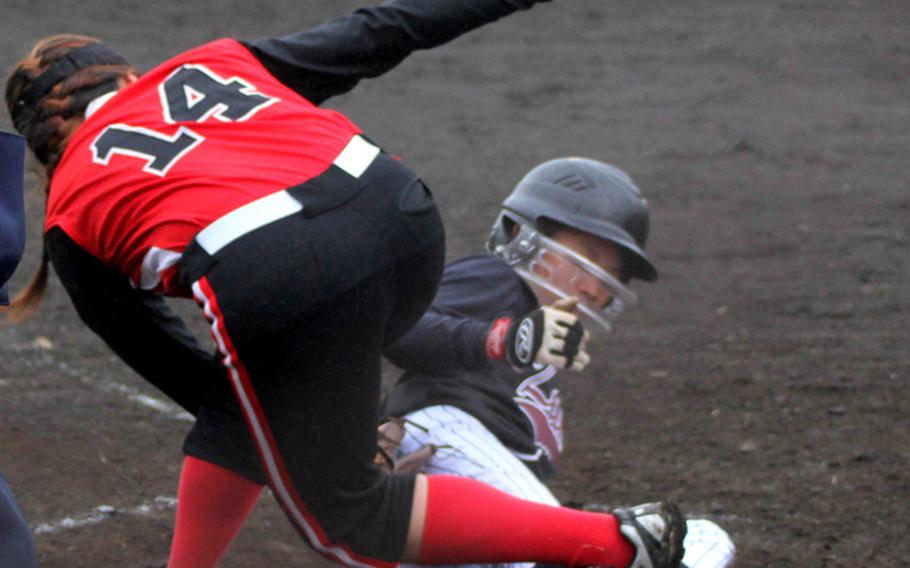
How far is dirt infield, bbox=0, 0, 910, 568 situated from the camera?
3771mm

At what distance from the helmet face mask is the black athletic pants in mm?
827

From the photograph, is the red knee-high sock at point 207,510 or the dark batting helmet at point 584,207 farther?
the dark batting helmet at point 584,207

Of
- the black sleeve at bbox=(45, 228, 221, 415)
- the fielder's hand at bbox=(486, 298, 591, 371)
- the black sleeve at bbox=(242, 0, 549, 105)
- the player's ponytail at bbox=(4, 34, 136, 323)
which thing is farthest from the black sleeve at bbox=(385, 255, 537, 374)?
the player's ponytail at bbox=(4, 34, 136, 323)

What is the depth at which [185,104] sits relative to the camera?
2.44 metres

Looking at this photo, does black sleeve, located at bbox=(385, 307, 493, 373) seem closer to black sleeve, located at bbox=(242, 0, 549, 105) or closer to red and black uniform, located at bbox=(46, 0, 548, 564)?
red and black uniform, located at bbox=(46, 0, 548, 564)

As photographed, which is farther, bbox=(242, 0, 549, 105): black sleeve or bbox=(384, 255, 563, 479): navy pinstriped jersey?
bbox=(384, 255, 563, 479): navy pinstriped jersey

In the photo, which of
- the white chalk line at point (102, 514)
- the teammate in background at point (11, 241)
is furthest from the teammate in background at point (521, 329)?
the teammate in background at point (11, 241)

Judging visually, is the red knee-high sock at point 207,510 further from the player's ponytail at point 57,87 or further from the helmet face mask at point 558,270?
the helmet face mask at point 558,270

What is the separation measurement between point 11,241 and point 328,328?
0.55 meters

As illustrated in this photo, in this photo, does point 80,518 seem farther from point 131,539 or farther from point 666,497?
point 666,497

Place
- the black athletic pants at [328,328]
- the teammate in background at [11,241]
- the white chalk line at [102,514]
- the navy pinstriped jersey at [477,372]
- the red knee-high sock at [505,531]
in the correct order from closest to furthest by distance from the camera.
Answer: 1. the teammate in background at [11,241]
2. the black athletic pants at [328,328]
3. the red knee-high sock at [505,531]
4. the navy pinstriped jersey at [477,372]
5. the white chalk line at [102,514]

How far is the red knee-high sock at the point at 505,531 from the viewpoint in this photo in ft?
8.32

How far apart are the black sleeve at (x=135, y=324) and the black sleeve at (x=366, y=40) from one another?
518mm

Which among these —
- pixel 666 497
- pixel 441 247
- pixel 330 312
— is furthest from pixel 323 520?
pixel 666 497
